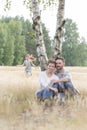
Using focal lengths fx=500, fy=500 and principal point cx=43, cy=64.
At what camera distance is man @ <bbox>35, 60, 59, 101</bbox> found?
1116 centimetres

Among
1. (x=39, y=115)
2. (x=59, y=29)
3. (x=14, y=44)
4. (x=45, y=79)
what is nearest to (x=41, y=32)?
(x=59, y=29)

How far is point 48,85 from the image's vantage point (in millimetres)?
11406

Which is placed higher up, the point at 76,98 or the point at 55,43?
the point at 55,43

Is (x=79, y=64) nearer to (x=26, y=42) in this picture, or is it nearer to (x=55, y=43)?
(x=26, y=42)

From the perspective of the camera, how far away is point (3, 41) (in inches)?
3622

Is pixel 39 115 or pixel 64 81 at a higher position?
pixel 64 81

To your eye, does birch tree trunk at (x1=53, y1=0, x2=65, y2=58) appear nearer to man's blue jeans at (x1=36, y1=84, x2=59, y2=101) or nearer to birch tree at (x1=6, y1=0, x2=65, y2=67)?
birch tree at (x1=6, y1=0, x2=65, y2=67)

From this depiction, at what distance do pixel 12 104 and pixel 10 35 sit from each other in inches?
3429

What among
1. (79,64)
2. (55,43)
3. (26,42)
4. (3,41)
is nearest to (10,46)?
(3,41)

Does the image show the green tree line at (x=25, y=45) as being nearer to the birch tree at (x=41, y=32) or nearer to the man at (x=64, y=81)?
the birch tree at (x=41, y=32)

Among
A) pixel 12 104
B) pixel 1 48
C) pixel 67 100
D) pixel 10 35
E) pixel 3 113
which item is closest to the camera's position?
pixel 3 113

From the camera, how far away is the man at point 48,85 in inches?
440

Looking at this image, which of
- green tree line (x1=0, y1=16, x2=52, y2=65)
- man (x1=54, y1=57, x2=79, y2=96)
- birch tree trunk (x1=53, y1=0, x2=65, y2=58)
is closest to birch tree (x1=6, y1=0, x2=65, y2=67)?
birch tree trunk (x1=53, y1=0, x2=65, y2=58)

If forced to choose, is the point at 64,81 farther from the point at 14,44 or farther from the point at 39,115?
the point at 14,44
